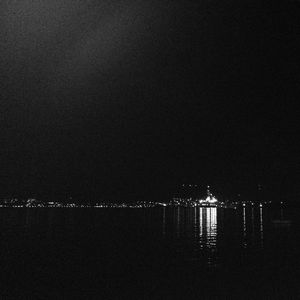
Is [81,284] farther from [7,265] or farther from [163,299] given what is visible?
[7,265]

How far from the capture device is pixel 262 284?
28.5 metres

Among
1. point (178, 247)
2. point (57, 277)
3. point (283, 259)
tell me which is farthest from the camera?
point (178, 247)

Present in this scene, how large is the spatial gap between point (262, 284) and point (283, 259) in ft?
45.7

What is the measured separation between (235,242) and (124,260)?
74.3ft

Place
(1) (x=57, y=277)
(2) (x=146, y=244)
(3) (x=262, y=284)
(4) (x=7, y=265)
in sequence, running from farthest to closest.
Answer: (2) (x=146, y=244)
(4) (x=7, y=265)
(1) (x=57, y=277)
(3) (x=262, y=284)

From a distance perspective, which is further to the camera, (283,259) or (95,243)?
(95,243)

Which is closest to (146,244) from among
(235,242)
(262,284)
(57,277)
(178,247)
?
(178,247)

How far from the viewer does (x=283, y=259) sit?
41281 millimetres

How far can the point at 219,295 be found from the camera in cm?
2556

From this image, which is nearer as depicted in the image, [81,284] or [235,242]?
[81,284]

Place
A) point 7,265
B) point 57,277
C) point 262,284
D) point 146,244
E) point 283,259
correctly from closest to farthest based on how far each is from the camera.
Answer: point 262,284 < point 57,277 < point 7,265 < point 283,259 < point 146,244

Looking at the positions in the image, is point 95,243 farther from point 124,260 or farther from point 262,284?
point 262,284

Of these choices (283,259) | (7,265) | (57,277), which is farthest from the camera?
(283,259)

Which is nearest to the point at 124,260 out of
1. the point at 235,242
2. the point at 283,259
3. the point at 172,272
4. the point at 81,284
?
the point at 172,272
